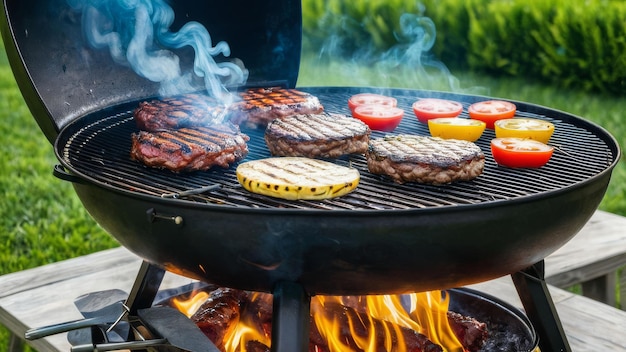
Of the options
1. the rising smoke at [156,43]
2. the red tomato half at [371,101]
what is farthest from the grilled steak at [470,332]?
the rising smoke at [156,43]

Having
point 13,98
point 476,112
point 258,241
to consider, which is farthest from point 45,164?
point 258,241

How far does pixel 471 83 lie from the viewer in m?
9.95

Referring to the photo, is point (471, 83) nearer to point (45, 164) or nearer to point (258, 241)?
point (45, 164)

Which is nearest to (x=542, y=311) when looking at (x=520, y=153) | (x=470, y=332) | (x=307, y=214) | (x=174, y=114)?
(x=470, y=332)

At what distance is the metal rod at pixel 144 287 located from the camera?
3219mm

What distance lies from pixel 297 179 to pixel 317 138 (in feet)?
1.48

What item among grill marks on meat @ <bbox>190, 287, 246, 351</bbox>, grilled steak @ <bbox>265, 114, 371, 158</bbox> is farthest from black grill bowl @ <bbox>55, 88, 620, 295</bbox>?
grill marks on meat @ <bbox>190, 287, 246, 351</bbox>

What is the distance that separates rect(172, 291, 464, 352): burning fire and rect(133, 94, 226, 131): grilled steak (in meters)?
0.80

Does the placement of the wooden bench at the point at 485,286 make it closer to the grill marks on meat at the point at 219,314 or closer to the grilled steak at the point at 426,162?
the grill marks on meat at the point at 219,314

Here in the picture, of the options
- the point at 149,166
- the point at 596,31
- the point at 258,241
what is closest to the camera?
the point at 258,241

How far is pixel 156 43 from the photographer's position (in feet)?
13.0

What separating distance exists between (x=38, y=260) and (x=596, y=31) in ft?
22.4

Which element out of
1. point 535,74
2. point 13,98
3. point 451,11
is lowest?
point 13,98

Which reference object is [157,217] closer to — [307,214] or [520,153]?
[307,214]
